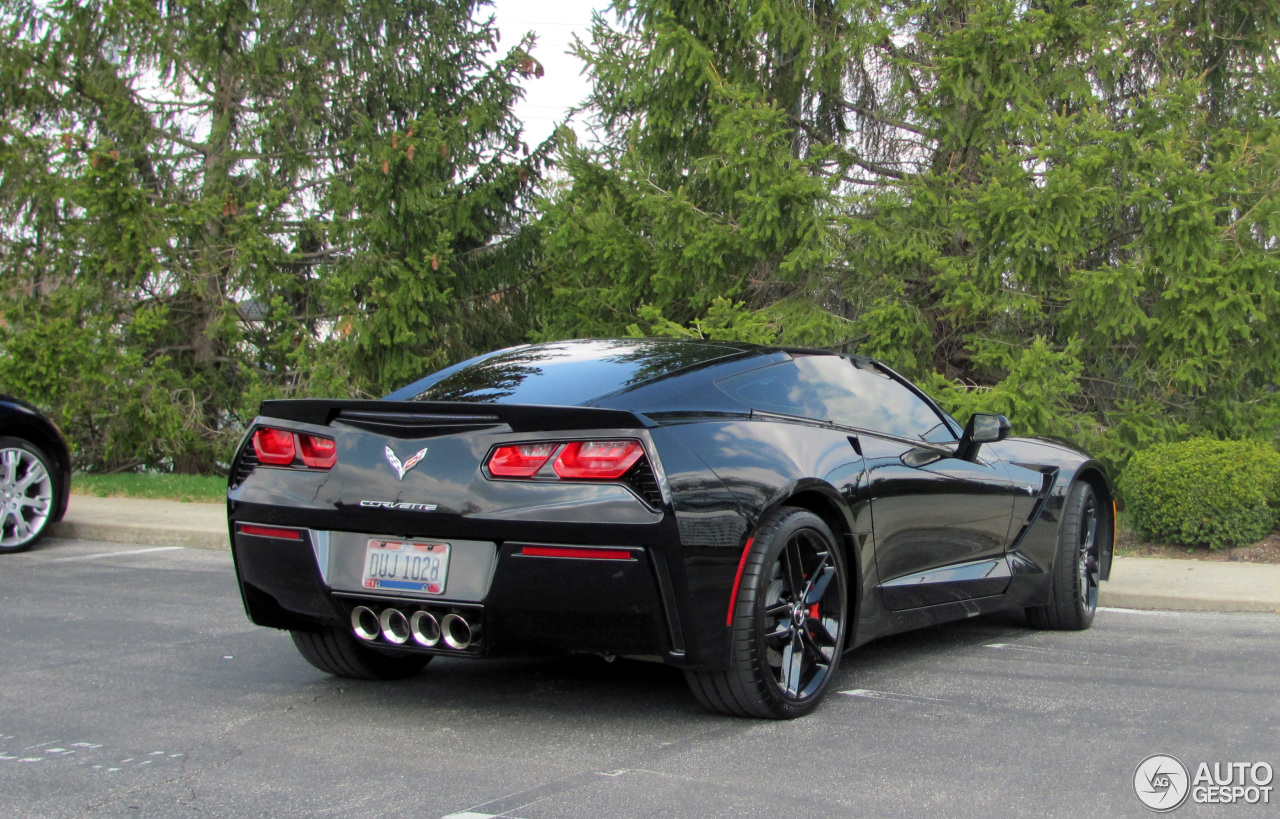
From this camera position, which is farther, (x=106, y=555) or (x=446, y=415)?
(x=106, y=555)

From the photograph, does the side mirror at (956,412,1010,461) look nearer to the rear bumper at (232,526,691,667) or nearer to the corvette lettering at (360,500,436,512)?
the rear bumper at (232,526,691,667)

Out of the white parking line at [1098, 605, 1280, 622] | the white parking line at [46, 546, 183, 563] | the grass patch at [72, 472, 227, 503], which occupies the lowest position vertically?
the white parking line at [1098, 605, 1280, 622]

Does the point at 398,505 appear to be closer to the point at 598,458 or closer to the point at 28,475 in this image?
the point at 598,458

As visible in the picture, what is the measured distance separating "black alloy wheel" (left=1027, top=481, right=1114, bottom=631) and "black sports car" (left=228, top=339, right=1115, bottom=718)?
1314mm

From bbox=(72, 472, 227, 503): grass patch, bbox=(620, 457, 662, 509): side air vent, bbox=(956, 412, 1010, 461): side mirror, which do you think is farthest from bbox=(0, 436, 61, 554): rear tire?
bbox=(956, 412, 1010, 461): side mirror

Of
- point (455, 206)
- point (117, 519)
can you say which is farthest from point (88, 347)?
point (117, 519)

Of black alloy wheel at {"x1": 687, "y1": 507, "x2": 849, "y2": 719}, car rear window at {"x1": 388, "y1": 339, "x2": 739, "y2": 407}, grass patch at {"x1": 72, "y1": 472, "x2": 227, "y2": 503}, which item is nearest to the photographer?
black alloy wheel at {"x1": 687, "y1": 507, "x2": 849, "y2": 719}

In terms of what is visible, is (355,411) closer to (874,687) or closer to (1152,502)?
(874,687)

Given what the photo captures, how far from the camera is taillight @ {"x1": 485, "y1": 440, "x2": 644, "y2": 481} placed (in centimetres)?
384

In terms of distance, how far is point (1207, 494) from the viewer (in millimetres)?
8781

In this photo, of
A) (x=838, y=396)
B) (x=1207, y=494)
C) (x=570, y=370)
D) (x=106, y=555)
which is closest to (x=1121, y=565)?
(x=1207, y=494)

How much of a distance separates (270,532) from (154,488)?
29.5ft

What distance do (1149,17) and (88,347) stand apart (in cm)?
1217

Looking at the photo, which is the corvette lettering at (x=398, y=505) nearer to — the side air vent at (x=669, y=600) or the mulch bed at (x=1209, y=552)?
the side air vent at (x=669, y=600)
